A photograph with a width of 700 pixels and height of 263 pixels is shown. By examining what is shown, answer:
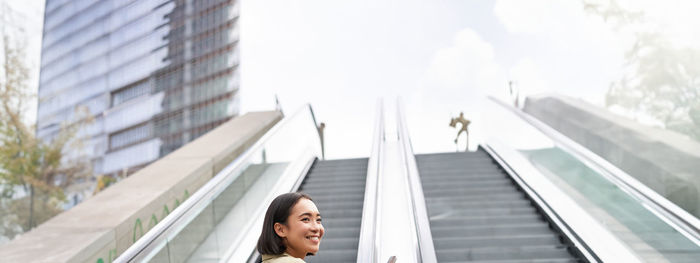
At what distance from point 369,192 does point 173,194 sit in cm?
207

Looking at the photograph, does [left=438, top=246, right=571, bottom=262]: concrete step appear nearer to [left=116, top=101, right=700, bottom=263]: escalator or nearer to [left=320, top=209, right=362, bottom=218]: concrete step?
[left=116, top=101, right=700, bottom=263]: escalator

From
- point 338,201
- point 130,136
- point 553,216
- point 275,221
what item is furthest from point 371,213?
point 130,136

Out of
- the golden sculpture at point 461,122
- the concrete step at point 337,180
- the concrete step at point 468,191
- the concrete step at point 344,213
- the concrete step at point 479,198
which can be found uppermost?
the golden sculpture at point 461,122

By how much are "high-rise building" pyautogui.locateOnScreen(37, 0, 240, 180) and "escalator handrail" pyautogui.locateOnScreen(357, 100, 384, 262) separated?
42672mm

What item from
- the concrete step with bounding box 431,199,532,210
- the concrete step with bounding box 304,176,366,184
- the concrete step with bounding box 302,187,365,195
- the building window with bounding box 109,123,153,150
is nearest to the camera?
the concrete step with bounding box 431,199,532,210

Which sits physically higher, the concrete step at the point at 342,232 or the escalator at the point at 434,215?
the escalator at the point at 434,215

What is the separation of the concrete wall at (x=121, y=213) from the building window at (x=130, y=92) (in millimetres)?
51723

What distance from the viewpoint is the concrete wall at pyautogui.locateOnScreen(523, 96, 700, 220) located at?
549cm

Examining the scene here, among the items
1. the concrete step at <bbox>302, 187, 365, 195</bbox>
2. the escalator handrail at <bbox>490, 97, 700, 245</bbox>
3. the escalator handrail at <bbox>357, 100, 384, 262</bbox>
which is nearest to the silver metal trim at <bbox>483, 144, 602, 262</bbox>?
the escalator handrail at <bbox>490, 97, 700, 245</bbox>

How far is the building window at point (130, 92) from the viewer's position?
2200 inches

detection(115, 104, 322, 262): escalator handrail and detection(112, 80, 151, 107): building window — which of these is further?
detection(112, 80, 151, 107): building window

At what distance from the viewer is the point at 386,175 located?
6539 mm

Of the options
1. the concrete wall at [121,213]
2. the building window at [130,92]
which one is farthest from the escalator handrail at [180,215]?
the building window at [130,92]

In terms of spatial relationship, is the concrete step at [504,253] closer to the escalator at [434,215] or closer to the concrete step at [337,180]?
the escalator at [434,215]
